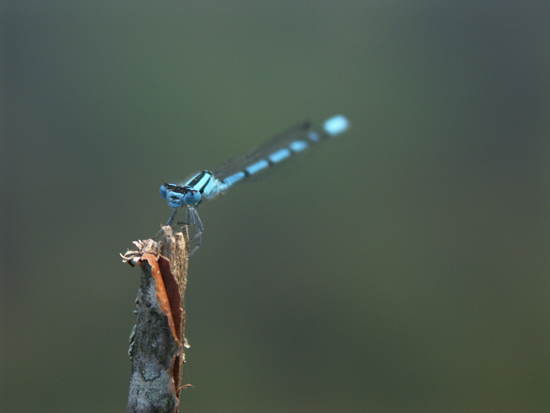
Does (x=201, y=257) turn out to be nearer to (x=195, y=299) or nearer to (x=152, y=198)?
(x=195, y=299)

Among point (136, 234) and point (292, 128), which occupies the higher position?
point (292, 128)

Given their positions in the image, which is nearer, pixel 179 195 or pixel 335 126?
pixel 179 195

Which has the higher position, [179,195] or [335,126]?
[335,126]

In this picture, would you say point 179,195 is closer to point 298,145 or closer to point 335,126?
point 298,145

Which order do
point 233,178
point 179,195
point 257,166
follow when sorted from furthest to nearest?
point 257,166 < point 233,178 < point 179,195

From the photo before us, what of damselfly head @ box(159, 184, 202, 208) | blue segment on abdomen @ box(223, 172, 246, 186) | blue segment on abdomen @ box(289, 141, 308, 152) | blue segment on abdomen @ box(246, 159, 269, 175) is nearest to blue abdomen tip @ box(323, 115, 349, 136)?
blue segment on abdomen @ box(289, 141, 308, 152)

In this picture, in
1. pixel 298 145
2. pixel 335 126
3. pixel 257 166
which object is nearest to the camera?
pixel 257 166

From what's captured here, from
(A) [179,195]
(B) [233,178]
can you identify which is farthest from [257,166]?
(A) [179,195]

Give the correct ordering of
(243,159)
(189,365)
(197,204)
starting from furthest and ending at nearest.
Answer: (189,365), (243,159), (197,204)

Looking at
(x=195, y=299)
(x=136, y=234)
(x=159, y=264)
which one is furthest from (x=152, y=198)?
(x=159, y=264)

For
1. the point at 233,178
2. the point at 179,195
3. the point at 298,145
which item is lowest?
the point at 179,195
